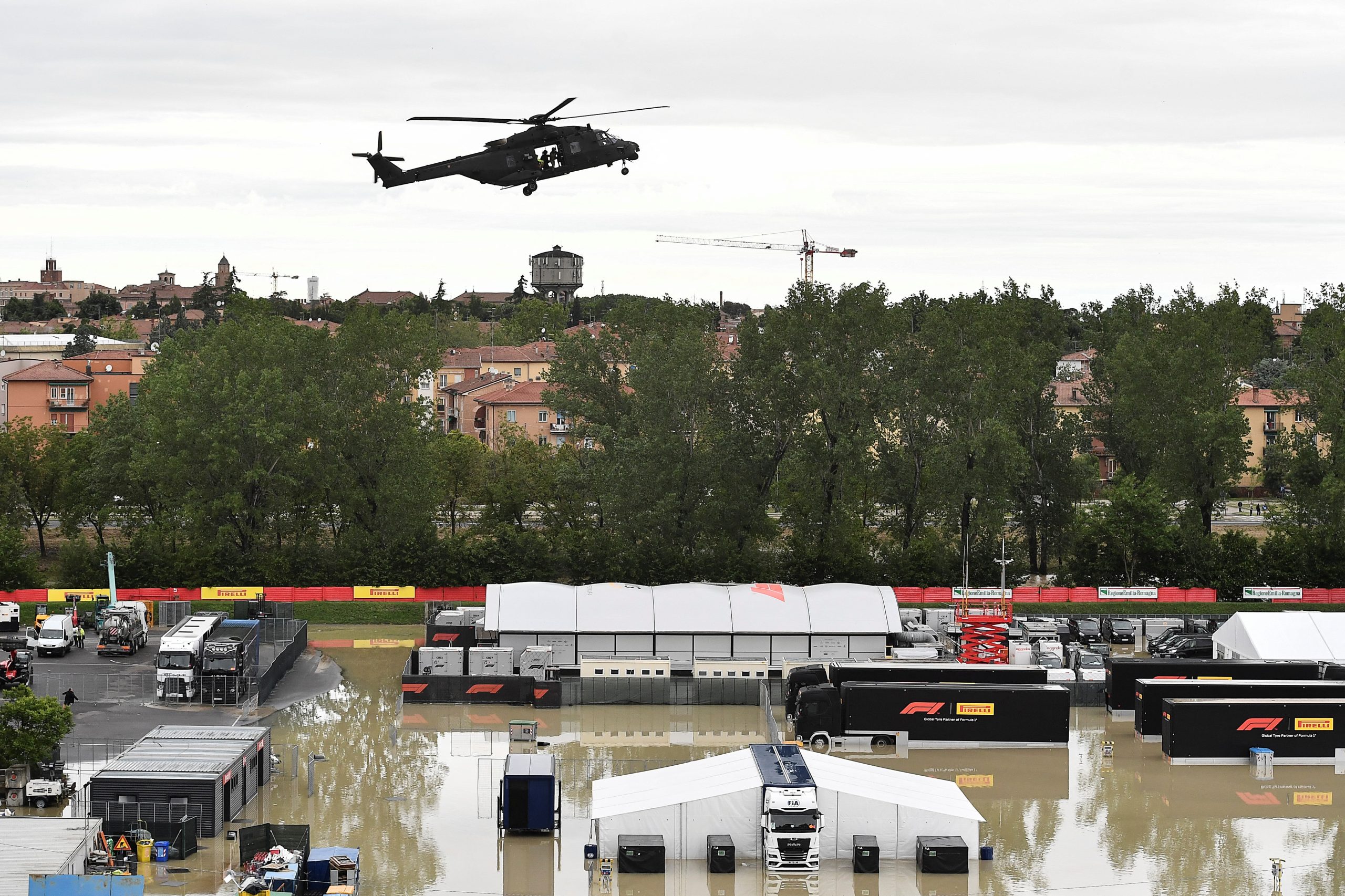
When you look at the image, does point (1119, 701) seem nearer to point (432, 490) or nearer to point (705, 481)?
point (705, 481)

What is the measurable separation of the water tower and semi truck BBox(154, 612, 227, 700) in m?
148

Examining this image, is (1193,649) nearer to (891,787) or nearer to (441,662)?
(891,787)

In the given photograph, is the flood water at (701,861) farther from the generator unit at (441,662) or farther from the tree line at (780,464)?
the tree line at (780,464)

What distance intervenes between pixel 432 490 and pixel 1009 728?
97.6 ft

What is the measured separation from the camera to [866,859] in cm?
2709

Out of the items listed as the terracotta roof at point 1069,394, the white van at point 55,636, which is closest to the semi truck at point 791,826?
the white van at point 55,636

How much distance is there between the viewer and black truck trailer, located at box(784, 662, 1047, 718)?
125 feet

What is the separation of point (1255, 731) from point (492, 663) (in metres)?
19.6

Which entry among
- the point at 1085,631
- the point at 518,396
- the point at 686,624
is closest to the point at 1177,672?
the point at 1085,631

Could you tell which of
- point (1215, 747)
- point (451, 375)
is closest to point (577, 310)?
point (451, 375)

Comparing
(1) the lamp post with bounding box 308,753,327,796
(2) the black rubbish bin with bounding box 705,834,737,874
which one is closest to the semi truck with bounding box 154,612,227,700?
(1) the lamp post with bounding box 308,753,327,796

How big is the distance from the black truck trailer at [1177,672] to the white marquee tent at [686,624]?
7298mm

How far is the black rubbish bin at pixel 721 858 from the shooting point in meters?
26.9

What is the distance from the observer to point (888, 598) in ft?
153
